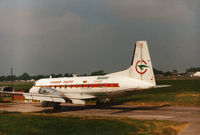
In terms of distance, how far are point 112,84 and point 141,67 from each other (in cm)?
370

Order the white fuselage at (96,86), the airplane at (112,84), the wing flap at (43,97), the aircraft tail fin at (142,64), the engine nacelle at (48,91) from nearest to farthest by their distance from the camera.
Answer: the aircraft tail fin at (142,64)
the airplane at (112,84)
the white fuselage at (96,86)
the wing flap at (43,97)
the engine nacelle at (48,91)

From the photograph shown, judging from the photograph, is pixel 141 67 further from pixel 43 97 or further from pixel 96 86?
pixel 43 97

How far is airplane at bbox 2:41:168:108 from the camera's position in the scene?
23.0 meters

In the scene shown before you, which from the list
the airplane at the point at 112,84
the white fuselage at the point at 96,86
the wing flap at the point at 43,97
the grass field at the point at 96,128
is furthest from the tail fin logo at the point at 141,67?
the wing flap at the point at 43,97

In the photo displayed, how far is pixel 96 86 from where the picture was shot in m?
26.2

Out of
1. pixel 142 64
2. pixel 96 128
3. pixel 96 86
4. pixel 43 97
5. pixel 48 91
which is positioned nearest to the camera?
pixel 96 128

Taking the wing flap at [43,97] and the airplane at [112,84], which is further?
the wing flap at [43,97]

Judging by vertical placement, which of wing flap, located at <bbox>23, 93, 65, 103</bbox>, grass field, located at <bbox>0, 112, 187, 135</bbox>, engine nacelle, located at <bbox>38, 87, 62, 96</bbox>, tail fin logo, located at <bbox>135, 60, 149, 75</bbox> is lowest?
grass field, located at <bbox>0, 112, 187, 135</bbox>

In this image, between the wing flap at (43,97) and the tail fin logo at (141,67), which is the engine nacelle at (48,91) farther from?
the tail fin logo at (141,67)

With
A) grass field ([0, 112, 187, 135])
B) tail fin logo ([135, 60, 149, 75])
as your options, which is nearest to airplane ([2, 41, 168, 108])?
tail fin logo ([135, 60, 149, 75])

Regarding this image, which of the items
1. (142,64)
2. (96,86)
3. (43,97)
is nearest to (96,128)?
(142,64)

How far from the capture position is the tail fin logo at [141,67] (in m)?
23.1

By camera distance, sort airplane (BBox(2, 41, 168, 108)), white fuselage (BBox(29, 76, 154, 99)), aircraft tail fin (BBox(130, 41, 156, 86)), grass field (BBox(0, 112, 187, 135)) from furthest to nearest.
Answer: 1. white fuselage (BBox(29, 76, 154, 99))
2. airplane (BBox(2, 41, 168, 108))
3. aircraft tail fin (BBox(130, 41, 156, 86))
4. grass field (BBox(0, 112, 187, 135))

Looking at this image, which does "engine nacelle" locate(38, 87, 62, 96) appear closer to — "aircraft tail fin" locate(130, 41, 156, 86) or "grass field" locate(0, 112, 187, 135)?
"aircraft tail fin" locate(130, 41, 156, 86)
